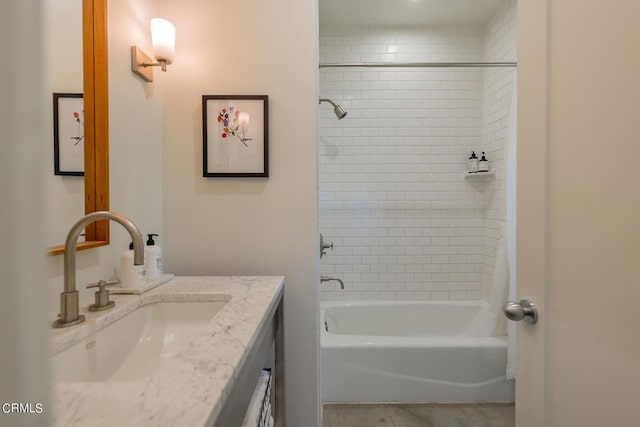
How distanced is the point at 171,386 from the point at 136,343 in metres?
0.55

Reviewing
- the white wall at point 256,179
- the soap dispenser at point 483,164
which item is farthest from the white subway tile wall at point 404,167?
the white wall at point 256,179

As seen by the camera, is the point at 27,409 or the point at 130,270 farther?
the point at 130,270

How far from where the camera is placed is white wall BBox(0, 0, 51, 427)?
0.51 feet

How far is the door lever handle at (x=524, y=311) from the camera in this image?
87 centimetres

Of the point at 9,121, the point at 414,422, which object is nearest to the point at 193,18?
the point at 9,121

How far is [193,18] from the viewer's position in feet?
4.74

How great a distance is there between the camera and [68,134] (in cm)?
90

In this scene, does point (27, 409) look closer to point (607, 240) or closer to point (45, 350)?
point (45, 350)

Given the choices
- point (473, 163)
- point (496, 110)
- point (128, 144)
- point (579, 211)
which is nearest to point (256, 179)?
point (128, 144)

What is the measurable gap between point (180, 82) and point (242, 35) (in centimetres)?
35

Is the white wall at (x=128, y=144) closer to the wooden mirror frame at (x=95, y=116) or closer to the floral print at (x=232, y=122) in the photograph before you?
the wooden mirror frame at (x=95, y=116)

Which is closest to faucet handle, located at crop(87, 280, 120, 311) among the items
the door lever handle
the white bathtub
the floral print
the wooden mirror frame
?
the wooden mirror frame

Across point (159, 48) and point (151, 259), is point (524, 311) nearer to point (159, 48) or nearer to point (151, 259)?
point (151, 259)

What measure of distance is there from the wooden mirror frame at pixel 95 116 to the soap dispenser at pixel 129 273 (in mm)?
80
